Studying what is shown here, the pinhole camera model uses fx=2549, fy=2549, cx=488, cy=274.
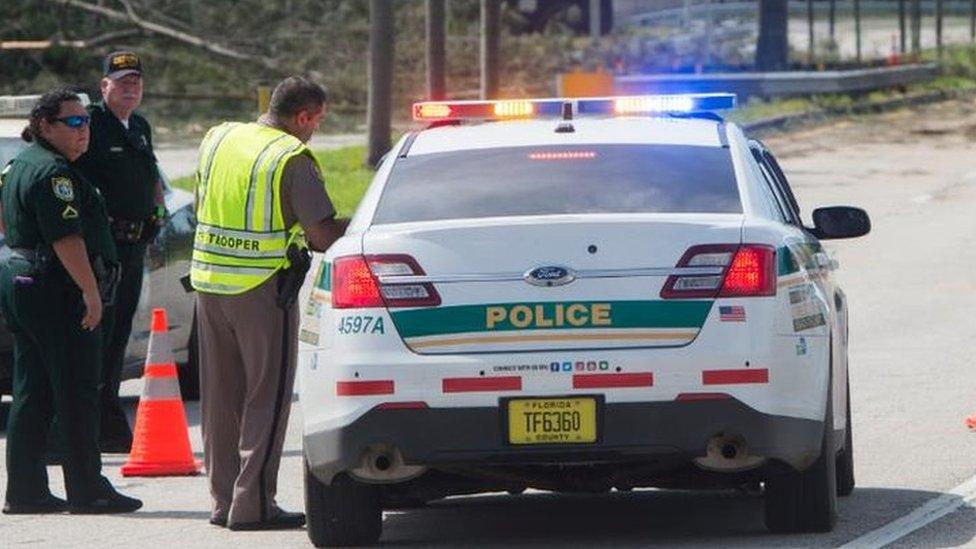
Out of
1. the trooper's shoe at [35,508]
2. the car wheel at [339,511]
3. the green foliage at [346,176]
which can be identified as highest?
the car wheel at [339,511]

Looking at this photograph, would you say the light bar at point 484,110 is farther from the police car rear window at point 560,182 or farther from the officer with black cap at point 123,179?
the officer with black cap at point 123,179

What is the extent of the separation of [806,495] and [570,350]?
3.34 feet

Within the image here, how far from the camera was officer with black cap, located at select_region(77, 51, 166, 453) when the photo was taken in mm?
11008

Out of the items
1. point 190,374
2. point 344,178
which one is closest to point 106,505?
point 190,374

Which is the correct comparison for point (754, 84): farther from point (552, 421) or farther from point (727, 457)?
point (552, 421)

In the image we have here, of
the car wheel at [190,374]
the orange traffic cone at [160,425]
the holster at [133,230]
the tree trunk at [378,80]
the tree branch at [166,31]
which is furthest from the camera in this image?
the tree branch at [166,31]

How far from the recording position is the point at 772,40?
41.9 metres

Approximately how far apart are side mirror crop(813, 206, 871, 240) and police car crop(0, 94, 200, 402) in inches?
160

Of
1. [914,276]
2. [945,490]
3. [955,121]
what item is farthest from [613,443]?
[955,121]

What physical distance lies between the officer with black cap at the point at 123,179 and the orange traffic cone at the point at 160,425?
28 centimetres

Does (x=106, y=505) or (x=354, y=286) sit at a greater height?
(x=354, y=286)

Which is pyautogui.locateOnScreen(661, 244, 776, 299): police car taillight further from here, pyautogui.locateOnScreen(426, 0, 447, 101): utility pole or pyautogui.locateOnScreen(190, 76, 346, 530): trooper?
pyautogui.locateOnScreen(426, 0, 447, 101): utility pole

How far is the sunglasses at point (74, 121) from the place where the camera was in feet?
31.1

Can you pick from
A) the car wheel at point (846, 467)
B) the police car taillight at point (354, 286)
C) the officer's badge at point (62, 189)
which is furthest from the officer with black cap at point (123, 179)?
the car wheel at point (846, 467)
